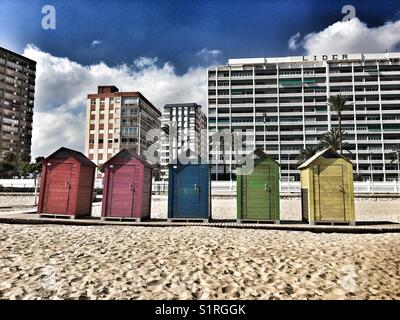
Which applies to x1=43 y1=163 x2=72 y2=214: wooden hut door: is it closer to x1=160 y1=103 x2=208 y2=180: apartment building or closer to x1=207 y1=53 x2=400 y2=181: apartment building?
x1=207 y1=53 x2=400 y2=181: apartment building

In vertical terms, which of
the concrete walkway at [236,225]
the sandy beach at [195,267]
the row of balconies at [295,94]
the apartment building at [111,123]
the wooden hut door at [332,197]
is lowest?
the sandy beach at [195,267]

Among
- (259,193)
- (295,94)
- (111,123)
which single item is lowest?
(259,193)

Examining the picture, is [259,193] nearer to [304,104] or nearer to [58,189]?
[58,189]

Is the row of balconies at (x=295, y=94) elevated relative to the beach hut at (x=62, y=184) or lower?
elevated

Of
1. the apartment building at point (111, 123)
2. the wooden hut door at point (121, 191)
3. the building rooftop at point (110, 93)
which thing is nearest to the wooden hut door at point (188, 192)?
the wooden hut door at point (121, 191)

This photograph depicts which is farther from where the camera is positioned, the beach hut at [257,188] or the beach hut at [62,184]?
the beach hut at [62,184]

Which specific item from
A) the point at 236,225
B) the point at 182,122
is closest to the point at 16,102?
the point at 182,122

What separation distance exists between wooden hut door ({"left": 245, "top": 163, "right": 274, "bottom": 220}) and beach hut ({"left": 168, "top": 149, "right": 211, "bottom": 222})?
4.81ft

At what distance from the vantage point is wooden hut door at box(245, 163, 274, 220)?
989 cm

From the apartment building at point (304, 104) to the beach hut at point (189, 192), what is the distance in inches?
2251

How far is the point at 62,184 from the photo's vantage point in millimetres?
10539

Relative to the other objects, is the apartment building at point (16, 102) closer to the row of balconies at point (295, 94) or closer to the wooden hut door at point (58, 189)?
the row of balconies at point (295, 94)

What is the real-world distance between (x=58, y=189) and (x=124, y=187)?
8.29ft

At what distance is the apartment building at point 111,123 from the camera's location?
7162cm
